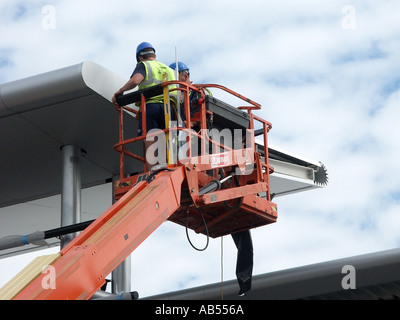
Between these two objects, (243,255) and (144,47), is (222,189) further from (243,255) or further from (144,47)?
(144,47)

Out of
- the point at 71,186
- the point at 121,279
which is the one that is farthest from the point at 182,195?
the point at 121,279

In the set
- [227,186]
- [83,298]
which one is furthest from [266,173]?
[83,298]

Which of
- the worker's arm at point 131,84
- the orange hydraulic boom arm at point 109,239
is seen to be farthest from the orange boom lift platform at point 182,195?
the worker's arm at point 131,84

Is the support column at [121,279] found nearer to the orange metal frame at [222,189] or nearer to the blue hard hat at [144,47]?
the orange metal frame at [222,189]

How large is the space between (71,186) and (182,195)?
211 inches

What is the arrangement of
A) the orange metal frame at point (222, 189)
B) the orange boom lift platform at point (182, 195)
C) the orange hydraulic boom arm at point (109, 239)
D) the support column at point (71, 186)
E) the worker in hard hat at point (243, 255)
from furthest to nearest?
the support column at point (71, 186) → the worker in hard hat at point (243, 255) → the orange metal frame at point (222, 189) → the orange boom lift platform at point (182, 195) → the orange hydraulic boom arm at point (109, 239)

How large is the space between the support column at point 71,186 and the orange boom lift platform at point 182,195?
3802 mm

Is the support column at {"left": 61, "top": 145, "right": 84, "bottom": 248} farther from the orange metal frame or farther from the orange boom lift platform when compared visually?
the orange boom lift platform

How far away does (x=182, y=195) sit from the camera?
1249cm

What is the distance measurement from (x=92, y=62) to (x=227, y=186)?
11.8ft

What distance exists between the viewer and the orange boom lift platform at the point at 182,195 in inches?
386

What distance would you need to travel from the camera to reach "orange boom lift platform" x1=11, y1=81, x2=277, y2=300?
9.80 metres

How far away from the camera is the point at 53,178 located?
19.2m

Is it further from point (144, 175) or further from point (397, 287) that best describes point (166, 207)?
point (397, 287)
